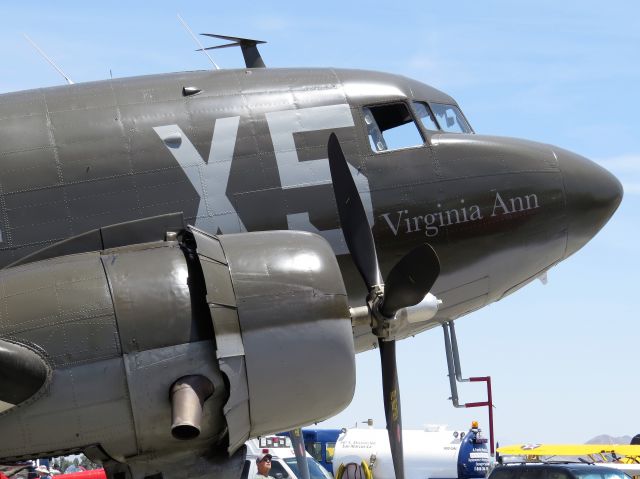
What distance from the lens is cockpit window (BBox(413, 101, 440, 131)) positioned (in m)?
14.9

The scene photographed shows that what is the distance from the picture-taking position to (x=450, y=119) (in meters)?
15.6

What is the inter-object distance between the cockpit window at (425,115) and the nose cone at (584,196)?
1.77 meters

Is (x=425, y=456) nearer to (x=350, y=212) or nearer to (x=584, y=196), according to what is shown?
(x=584, y=196)

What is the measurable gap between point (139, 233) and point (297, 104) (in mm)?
3160

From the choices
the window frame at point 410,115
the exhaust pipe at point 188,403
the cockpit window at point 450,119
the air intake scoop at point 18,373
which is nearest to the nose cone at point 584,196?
the cockpit window at point 450,119

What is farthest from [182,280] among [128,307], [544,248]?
[544,248]

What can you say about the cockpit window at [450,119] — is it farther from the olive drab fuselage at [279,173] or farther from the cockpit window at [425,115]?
the olive drab fuselage at [279,173]

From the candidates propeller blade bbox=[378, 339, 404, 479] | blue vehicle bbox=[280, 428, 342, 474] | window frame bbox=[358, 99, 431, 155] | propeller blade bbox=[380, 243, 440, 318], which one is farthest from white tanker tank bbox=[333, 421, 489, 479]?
propeller blade bbox=[380, 243, 440, 318]

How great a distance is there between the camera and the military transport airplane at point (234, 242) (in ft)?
33.1

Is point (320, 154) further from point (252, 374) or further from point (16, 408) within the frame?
point (16, 408)

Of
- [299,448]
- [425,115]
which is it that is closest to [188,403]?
[425,115]

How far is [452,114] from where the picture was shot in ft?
51.8

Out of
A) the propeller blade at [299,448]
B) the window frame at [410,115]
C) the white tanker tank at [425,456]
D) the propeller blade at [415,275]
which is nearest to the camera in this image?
the propeller blade at [415,275]

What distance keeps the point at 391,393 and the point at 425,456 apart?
73.1 feet
